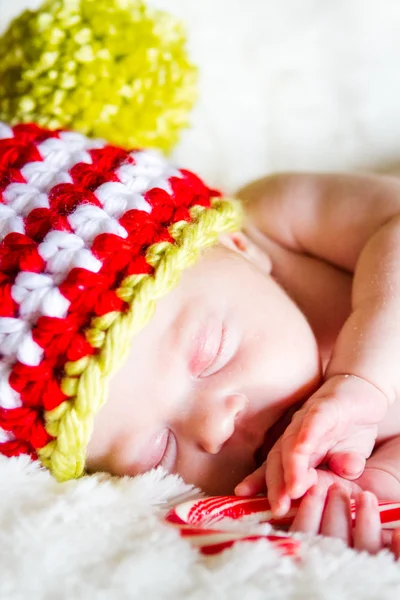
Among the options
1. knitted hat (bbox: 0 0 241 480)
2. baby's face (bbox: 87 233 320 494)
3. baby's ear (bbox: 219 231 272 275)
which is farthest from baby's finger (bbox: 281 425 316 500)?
baby's ear (bbox: 219 231 272 275)

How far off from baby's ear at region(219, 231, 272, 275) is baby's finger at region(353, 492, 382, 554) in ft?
1.42

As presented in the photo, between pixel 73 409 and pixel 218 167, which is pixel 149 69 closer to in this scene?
pixel 218 167

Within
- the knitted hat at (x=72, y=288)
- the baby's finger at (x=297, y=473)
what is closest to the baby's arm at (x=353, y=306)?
the baby's finger at (x=297, y=473)

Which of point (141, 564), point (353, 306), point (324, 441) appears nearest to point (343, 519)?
point (324, 441)

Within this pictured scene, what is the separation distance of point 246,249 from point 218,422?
346 millimetres

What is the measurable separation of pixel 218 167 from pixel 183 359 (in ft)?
2.09

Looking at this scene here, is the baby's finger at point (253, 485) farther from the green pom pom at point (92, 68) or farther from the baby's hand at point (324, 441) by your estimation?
the green pom pom at point (92, 68)

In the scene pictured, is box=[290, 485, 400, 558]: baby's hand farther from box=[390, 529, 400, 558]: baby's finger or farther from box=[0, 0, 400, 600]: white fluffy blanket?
box=[0, 0, 400, 600]: white fluffy blanket

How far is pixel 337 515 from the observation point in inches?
27.8

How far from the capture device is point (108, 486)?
0.75 metres

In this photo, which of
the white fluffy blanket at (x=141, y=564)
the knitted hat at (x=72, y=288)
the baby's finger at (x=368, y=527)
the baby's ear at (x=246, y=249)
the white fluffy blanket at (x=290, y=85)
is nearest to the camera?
the white fluffy blanket at (x=141, y=564)

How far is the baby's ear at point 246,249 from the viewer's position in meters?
1.03

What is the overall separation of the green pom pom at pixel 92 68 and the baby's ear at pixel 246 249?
285 millimetres

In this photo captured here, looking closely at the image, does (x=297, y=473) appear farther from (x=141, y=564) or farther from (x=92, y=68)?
(x=92, y=68)
